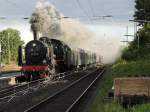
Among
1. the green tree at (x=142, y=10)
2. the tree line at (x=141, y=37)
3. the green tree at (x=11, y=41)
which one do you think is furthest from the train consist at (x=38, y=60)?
the green tree at (x=11, y=41)

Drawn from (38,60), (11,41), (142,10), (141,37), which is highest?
(142,10)

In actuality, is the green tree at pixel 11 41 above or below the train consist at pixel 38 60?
above

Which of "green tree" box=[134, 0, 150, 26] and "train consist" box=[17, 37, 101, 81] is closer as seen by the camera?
"train consist" box=[17, 37, 101, 81]

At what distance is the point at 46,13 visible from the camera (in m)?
50.6

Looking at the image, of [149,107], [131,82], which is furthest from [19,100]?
[149,107]

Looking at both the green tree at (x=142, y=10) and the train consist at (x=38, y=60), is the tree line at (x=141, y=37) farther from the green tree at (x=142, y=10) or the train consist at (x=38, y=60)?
the train consist at (x=38, y=60)

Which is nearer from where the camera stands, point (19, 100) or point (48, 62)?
point (19, 100)

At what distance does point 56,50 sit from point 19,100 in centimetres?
1934

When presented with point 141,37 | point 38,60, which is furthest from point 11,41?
point 38,60

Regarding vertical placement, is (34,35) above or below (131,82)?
above

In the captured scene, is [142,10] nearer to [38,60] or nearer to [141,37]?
A: [141,37]

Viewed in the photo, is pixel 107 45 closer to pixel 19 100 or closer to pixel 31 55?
pixel 31 55

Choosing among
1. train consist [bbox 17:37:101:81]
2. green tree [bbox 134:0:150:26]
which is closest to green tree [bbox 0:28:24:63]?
green tree [bbox 134:0:150:26]

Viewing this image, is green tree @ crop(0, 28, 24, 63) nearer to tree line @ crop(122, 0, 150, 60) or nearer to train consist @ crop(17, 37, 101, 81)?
tree line @ crop(122, 0, 150, 60)
